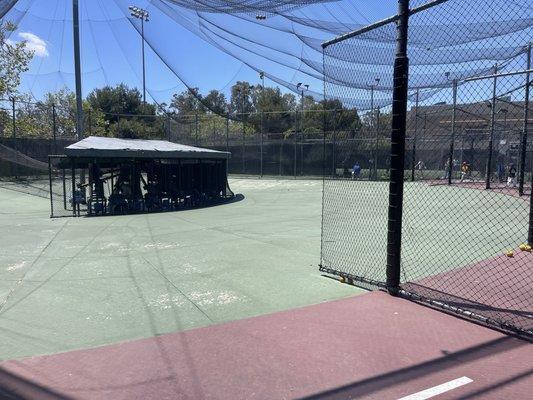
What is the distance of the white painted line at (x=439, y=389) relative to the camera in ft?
10.6

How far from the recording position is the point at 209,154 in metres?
17.3

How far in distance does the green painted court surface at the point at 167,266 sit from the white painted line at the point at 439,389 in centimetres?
210

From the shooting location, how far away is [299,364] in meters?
3.75

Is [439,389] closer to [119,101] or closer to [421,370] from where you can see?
[421,370]

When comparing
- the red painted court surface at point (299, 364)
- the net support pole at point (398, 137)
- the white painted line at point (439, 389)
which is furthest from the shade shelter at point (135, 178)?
the white painted line at point (439, 389)

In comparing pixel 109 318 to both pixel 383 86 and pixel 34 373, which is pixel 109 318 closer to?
pixel 34 373

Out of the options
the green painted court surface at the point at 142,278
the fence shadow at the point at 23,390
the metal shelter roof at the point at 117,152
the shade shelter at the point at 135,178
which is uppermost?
the metal shelter roof at the point at 117,152

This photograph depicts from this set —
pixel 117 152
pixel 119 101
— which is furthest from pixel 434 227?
pixel 119 101

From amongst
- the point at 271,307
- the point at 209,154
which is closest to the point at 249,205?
the point at 209,154

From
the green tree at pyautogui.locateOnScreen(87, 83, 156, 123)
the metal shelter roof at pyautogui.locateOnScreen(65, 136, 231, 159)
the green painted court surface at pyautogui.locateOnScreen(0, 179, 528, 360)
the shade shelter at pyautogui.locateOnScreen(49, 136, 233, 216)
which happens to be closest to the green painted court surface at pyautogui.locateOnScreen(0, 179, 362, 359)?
the green painted court surface at pyautogui.locateOnScreen(0, 179, 528, 360)

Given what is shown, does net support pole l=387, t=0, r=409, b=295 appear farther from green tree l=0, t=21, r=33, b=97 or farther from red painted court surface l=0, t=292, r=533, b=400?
green tree l=0, t=21, r=33, b=97

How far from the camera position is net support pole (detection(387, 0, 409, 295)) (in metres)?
5.15

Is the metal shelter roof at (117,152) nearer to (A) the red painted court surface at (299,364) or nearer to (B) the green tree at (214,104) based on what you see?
(B) the green tree at (214,104)

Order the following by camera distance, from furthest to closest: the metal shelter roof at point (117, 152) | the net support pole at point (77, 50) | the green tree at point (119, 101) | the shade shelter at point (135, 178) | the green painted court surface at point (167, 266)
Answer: the green tree at point (119, 101)
the net support pole at point (77, 50)
the shade shelter at point (135, 178)
the metal shelter roof at point (117, 152)
the green painted court surface at point (167, 266)
